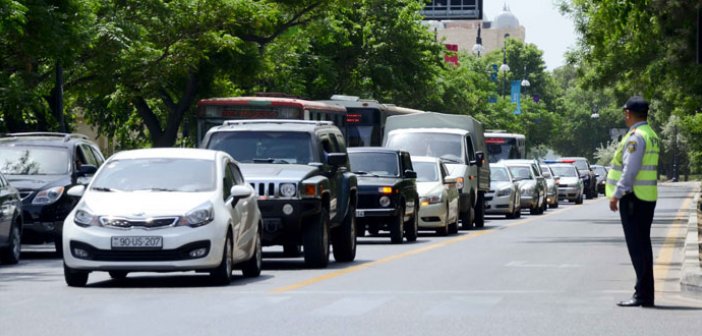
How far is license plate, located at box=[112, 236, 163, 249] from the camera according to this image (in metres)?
16.8

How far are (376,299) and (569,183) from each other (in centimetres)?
5244

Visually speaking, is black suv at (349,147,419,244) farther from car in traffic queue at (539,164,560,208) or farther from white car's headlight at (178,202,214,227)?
car in traffic queue at (539,164,560,208)

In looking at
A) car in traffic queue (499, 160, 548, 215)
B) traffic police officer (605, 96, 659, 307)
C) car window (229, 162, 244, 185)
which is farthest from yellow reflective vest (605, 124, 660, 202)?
car in traffic queue (499, 160, 548, 215)

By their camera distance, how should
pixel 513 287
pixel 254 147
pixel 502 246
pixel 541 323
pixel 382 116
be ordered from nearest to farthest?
pixel 541 323, pixel 513 287, pixel 254 147, pixel 502 246, pixel 382 116

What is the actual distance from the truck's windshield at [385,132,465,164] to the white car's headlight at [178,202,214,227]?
67.5ft

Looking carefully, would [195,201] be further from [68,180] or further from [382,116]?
[382,116]

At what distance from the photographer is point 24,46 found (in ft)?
108

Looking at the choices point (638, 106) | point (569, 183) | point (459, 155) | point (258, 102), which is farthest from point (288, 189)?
point (569, 183)

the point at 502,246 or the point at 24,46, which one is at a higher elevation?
the point at 24,46

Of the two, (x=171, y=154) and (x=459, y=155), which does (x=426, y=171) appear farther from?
(x=171, y=154)

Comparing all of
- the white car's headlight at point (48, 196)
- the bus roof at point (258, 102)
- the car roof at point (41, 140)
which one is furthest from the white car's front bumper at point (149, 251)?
the bus roof at point (258, 102)

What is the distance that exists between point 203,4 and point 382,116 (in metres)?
7.46

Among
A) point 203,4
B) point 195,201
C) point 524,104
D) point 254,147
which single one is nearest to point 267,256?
point 254,147

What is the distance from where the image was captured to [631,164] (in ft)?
46.6
